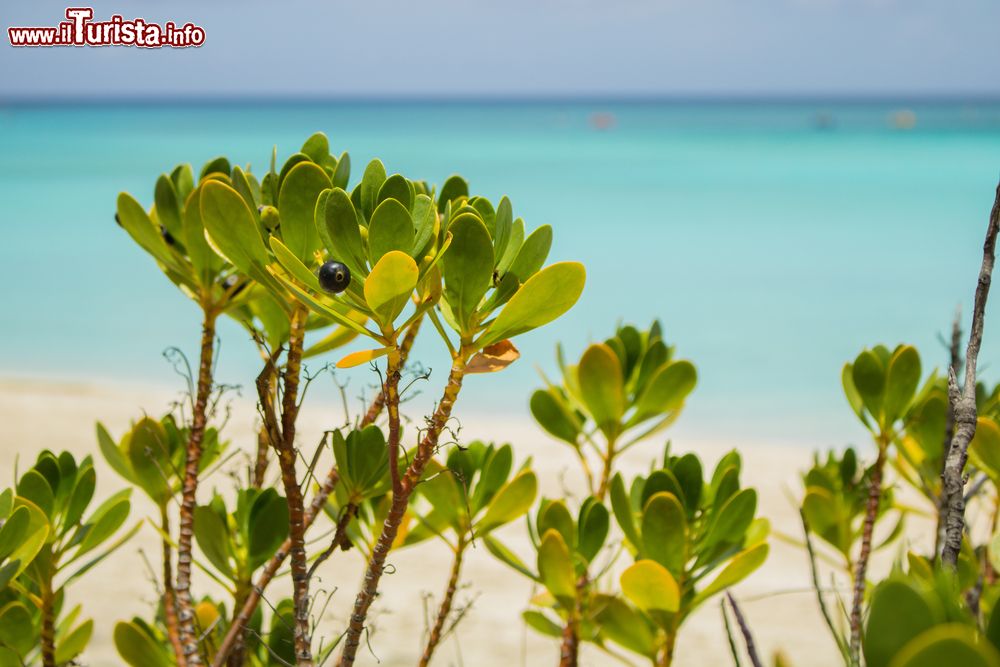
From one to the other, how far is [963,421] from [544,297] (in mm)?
232

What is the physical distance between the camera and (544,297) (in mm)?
543

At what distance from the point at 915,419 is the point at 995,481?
118 millimetres

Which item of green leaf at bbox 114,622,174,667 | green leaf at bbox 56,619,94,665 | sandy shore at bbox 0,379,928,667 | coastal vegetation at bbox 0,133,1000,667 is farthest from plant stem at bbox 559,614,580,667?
sandy shore at bbox 0,379,928,667

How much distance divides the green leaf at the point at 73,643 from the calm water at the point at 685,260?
1.82 metres

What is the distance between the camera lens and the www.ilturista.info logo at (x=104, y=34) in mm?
1716

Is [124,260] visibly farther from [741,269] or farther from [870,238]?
[870,238]

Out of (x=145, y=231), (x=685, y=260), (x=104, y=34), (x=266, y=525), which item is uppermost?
(x=685, y=260)

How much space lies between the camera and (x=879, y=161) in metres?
20.6

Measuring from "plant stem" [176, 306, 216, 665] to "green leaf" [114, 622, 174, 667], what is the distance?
72 mm

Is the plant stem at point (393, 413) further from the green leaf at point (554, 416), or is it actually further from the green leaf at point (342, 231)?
the green leaf at point (554, 416)

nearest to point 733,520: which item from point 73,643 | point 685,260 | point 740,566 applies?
point 740,566

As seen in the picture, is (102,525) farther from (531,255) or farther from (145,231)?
(531,255)

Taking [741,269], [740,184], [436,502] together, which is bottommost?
[436,502]

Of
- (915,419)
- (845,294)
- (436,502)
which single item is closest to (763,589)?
(915,419)
